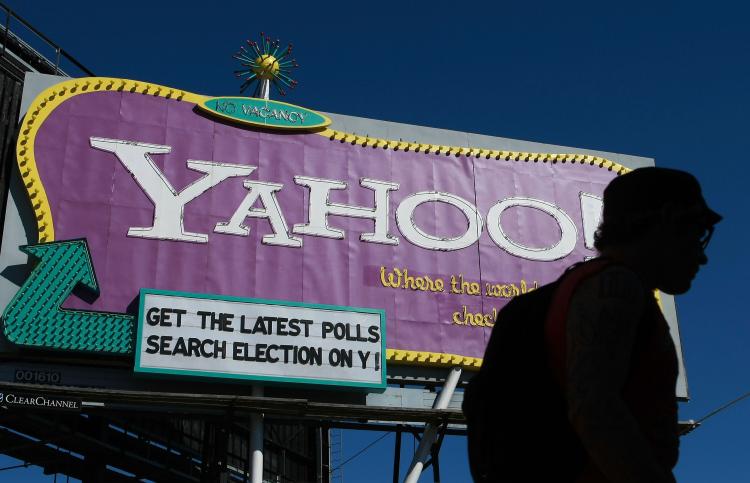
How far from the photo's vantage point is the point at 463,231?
60.7 feet

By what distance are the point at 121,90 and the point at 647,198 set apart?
1624cm

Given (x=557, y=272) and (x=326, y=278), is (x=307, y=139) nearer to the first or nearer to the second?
(x=326, y=278)

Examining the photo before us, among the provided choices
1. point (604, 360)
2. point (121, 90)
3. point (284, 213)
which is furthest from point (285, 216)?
point (604, 360)

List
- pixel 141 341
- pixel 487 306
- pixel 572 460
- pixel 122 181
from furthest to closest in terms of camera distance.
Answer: pixel 487 306
pixel 122 181
pixel 141 341
pixel 572 460

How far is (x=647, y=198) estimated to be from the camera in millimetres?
2516

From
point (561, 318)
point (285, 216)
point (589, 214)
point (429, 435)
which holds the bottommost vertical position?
point (561, 318)

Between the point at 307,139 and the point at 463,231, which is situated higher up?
the point at 307,139

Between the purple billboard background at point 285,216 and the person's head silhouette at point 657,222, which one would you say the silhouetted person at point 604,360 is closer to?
the person's head silhouette at point 657,222

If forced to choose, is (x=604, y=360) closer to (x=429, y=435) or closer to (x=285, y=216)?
(x=429, y=435)

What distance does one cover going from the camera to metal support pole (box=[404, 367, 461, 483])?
16.5m

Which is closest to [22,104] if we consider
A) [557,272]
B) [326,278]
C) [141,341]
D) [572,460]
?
[141,341]

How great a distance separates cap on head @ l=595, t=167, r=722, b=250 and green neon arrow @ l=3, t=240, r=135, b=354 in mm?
13781

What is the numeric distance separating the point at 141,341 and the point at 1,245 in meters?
2.83

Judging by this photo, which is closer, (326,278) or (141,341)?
(141,341)
